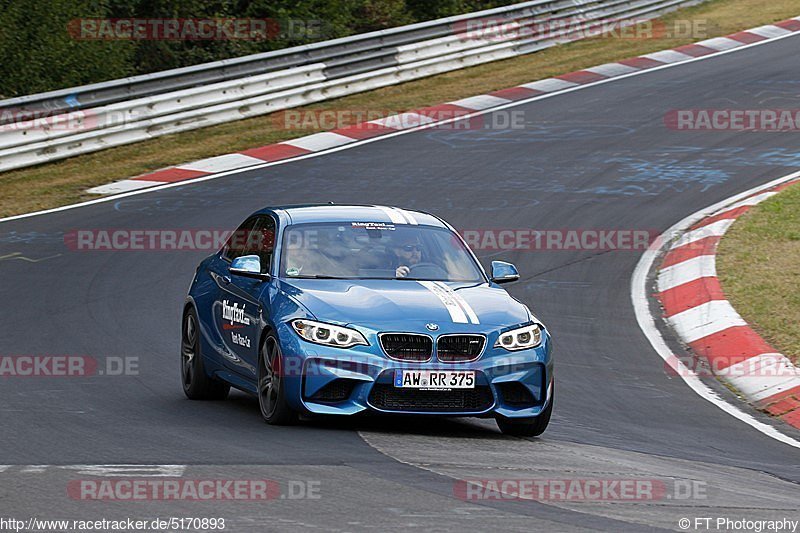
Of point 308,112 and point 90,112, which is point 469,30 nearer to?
point 308,112

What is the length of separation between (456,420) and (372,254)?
125 cm

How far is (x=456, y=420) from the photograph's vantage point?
360 inches

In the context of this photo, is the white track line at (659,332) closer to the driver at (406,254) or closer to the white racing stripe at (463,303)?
the white racing stripe at (463,303)

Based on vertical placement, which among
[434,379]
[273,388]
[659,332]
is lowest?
[659,332]

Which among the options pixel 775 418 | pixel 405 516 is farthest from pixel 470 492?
pixel 775 418

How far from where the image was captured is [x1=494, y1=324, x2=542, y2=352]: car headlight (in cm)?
825

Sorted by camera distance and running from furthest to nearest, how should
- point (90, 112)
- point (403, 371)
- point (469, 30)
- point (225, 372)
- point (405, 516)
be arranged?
point (469, 30) < point (90, 112) < point (225, 372) < point (403, 371) < point (405, 516)

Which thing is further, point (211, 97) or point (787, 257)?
point (211, 97)

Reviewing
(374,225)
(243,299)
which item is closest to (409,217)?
(374,225)

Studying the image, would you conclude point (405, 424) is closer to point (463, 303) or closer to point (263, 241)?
point (463, 303)

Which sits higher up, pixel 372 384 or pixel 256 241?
pixel 256 241

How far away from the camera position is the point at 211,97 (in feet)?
71.3

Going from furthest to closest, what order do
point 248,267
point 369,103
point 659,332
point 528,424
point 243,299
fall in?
point 369,103, point 659,332, point 243,299, point 248,267, point 528,424

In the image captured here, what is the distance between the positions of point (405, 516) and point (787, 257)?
28.4ft
